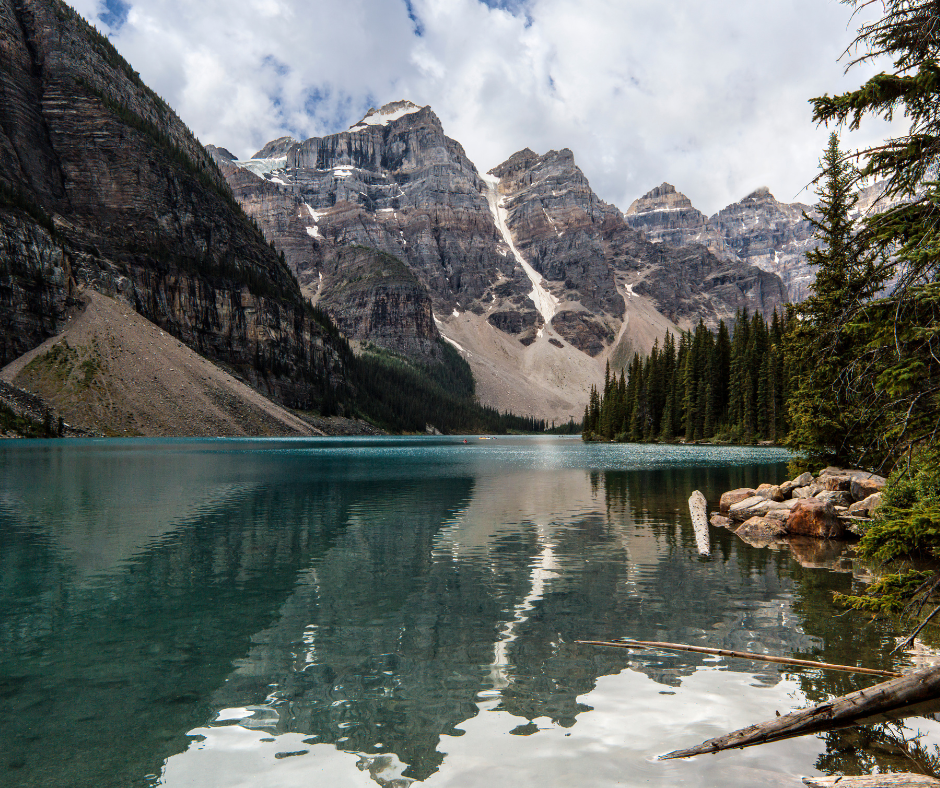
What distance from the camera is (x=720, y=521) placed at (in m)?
25.9

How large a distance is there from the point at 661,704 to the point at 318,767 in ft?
16.4

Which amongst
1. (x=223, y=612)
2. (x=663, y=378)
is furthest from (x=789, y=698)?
(x=663, y=378)

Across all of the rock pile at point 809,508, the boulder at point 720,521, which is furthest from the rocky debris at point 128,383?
the rock pile at point 809,508

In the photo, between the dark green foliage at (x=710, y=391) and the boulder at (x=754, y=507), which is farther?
the dark green foliage at (x=710, y=391)

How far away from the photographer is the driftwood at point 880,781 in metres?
5.61

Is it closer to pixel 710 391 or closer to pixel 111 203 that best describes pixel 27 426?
pixel 111 203

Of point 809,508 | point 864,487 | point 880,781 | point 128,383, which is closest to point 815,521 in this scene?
point 809,508

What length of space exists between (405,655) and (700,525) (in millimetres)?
14902

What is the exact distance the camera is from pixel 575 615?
42.5 feet

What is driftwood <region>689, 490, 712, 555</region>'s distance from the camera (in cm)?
1983

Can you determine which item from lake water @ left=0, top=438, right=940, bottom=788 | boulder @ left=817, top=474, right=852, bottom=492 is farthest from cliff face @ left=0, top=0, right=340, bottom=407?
boulder @ left=817, top=474, right=852, bottom=492

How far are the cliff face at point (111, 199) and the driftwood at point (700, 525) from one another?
521 feet

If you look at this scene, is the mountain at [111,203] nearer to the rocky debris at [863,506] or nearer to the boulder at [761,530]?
the boulder at [761,530]

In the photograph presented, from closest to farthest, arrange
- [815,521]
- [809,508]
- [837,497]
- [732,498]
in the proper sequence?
[815,521]
[809,508]
[837,497]
[732,498]
